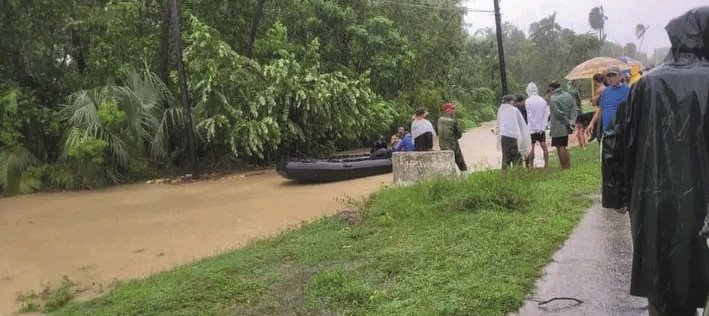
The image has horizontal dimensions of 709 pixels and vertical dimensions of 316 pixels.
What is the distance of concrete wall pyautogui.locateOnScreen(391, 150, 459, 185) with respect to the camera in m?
10.7

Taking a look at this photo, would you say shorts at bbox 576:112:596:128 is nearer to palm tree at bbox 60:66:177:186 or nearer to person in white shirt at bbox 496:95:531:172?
person in white shirt at bbox 496:95:531:172

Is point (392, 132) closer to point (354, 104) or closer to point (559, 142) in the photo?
point (354, 104)

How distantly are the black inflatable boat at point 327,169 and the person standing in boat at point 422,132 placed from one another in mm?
3751

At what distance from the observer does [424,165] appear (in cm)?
1079

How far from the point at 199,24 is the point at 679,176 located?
54.7 ft

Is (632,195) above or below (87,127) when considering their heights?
below

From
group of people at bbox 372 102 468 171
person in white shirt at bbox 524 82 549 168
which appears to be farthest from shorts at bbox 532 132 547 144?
group of people at bbox 372 102 468 171

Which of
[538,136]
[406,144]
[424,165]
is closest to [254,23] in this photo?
[406,144]

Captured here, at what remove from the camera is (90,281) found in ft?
28.7

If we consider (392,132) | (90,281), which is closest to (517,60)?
(392,132)

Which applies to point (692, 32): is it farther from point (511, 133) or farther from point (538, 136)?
point (538, 136)

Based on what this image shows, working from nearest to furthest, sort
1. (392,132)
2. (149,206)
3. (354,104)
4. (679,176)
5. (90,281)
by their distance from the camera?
(679,176) → (90,281) → (149,206) → (354,104) → (392,132)

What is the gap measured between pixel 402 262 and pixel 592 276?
1.68 m

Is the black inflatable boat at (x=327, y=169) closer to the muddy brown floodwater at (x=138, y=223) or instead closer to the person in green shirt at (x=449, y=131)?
the muddy brown floodwater at (x=138, y=223)
